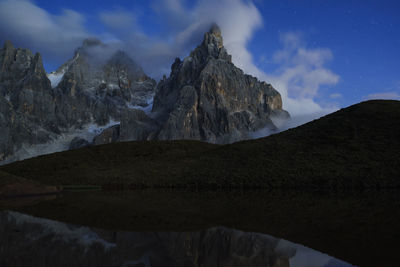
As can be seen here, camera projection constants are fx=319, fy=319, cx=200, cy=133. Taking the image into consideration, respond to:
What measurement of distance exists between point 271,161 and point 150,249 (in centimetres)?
3931

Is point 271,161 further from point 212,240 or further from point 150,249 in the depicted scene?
point 150,249

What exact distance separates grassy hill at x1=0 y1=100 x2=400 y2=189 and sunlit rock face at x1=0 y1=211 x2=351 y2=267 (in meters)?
30.9

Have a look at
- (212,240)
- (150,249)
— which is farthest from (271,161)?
(150,249)

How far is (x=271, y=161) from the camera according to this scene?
46.0 metres

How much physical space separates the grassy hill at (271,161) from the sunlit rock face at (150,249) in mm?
30934

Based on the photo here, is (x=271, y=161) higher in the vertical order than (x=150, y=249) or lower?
higher

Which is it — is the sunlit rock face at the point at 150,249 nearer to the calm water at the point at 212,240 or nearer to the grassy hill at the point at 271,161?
the calm water at the point at 212,240

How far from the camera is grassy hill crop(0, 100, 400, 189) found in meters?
39.9

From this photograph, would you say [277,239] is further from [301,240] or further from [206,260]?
[206,260]

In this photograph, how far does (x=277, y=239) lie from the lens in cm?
920

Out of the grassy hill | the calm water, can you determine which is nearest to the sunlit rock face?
the calm water

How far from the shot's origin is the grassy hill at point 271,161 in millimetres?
39938

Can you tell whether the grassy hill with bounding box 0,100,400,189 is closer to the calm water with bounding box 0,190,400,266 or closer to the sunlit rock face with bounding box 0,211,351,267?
the calm water with bounding box 0,190,400,266

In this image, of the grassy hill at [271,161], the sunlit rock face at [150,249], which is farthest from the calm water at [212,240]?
the grassy hill at [271,161]
